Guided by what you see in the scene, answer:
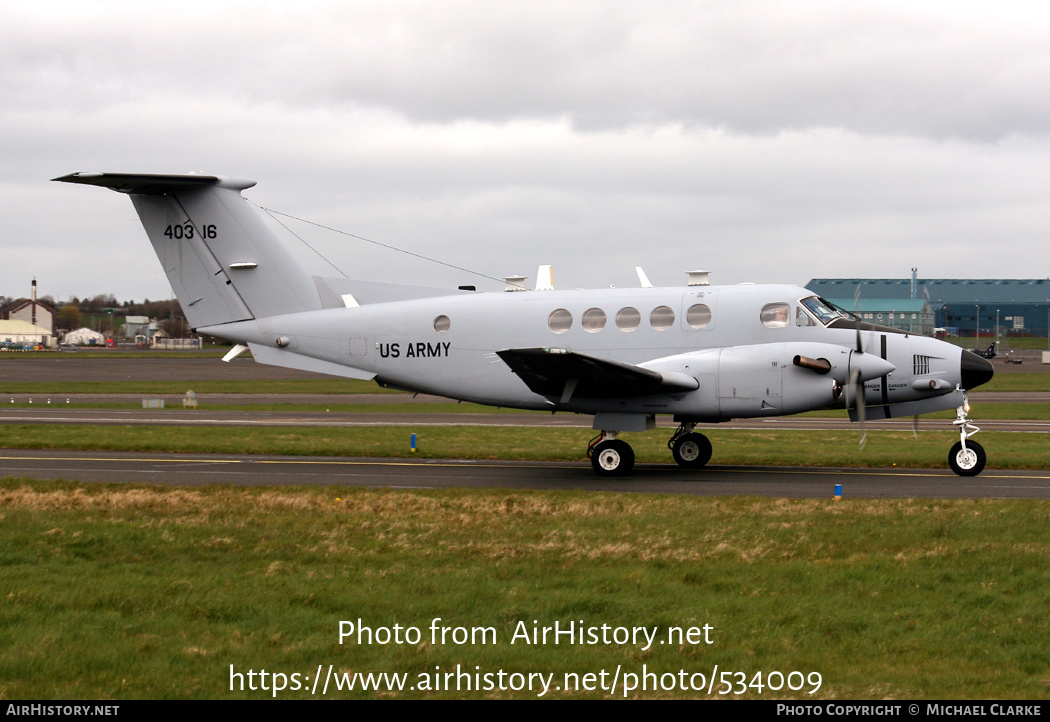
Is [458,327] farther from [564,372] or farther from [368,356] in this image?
[564,372]

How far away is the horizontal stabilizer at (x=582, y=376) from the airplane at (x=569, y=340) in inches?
1.6

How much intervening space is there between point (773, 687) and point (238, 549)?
6836 mm

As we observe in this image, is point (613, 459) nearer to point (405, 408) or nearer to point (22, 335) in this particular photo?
point (405, 408)

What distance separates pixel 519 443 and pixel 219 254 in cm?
931

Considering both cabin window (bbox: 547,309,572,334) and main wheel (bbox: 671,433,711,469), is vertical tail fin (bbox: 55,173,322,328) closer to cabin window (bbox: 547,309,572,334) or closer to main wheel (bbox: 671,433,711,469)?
cabin window (bbox: 547,309,572,334)

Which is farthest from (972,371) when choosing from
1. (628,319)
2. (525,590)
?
(525,590)

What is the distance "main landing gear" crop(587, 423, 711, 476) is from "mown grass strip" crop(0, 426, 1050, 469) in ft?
4.97

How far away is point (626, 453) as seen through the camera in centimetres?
1831

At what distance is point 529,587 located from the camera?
9.20m

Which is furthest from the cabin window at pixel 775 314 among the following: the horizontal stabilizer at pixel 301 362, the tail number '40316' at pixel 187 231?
the tail number '40316' at pixel 187 231

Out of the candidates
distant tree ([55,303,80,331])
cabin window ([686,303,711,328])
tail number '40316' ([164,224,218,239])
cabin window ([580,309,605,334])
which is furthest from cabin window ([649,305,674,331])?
distant tree ([55,303,80,331])

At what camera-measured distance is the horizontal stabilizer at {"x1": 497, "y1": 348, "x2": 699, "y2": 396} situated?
16859mm
